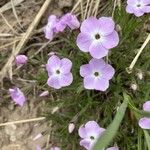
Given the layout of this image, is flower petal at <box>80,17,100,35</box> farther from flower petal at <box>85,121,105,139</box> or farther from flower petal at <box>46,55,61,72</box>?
flower petal at <box>85,121,105,139</box>

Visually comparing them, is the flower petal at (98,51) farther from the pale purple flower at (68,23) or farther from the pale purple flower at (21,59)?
the pale purple flower at (21,59)

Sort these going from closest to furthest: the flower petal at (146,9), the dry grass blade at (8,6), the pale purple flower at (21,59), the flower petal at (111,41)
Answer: the flower petal at (111,41) → the flower petal at (146,9) → the pale purple flower at (21,59) → the dry grass blade at (8,6)

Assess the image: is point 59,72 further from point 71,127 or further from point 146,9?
point 146,9

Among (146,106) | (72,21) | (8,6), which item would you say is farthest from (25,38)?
(146,106)

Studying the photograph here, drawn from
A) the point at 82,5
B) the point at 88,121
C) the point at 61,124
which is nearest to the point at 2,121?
the point at 61,124

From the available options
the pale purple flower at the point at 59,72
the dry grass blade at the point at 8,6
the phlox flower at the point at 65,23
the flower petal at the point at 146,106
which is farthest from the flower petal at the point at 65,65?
the dry grass blade at the point at 8,6

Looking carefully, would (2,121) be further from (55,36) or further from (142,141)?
(142,141)

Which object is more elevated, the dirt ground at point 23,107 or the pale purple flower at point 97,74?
the pale purple flower at point 97,74
